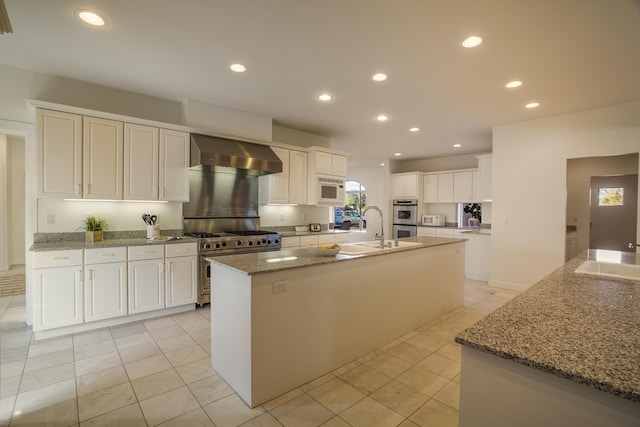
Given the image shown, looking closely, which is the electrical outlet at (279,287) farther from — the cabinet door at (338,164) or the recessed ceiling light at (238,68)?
the cabinet door at (338,164)

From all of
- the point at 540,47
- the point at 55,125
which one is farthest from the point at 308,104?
the point at 55,125

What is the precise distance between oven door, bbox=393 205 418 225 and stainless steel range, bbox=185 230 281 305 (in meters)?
4.67

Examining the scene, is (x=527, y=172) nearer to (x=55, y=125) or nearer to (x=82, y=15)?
(x=82, y=15)

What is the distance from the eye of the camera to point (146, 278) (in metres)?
3.47

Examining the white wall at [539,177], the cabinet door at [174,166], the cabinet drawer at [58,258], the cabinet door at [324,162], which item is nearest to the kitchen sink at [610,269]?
Result: the white wall at [539,177]

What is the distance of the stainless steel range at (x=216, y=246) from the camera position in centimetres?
386

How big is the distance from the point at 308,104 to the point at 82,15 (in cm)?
245

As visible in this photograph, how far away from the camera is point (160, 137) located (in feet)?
12.4

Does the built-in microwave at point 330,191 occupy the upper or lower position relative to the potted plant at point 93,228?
upper

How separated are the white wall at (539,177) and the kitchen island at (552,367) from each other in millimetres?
3753

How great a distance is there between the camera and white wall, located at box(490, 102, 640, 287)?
13.1ft

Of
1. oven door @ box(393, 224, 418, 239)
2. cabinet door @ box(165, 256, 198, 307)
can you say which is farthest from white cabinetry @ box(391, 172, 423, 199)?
cabinet door @ box(165, 256, 198, 307)

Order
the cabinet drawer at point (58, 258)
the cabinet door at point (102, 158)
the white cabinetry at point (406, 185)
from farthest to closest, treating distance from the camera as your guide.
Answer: the white cabinetry at point (406, 185)
the cabinet door at point (102, 158)
the cabinet drawer at point (58, 258)

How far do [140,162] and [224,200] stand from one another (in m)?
1.29
